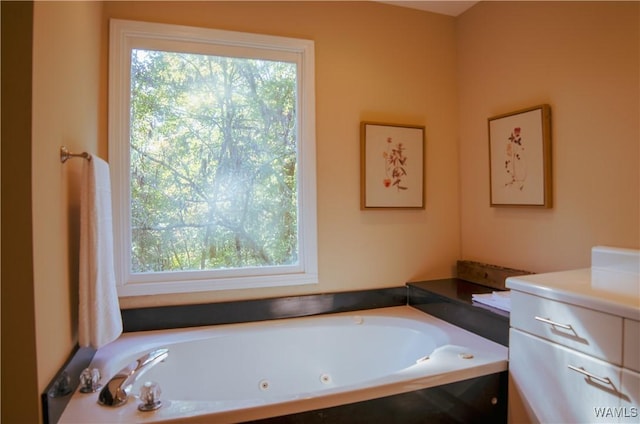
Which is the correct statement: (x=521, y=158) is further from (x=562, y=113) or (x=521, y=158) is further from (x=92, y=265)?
(x=92, y=265)

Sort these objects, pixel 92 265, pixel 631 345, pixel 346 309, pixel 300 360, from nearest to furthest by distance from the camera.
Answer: pixel 631 345
pixel 92 265
pixel 300 360
pixel 346 309

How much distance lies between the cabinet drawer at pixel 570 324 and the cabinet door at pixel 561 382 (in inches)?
1.2

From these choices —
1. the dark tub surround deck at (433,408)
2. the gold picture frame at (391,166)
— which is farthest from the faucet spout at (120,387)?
the gold picture frame at (391,166)

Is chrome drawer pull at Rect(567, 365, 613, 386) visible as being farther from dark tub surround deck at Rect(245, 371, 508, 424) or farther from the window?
the window

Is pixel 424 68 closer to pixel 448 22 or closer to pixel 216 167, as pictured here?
pixel 448 22

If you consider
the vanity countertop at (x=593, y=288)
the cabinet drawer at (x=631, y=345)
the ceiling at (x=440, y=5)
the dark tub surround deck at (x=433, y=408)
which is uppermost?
the ceiling at (x=440, y=5)

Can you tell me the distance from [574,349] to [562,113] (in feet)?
3.94

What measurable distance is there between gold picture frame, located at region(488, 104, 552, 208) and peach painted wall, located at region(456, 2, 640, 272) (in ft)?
0.15

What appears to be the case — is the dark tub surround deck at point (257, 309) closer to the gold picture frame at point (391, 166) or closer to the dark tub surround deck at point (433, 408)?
the gold picture frame at point (391, 166)

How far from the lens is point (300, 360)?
204cm

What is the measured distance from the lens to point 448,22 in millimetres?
2561

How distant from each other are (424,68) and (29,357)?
250cm

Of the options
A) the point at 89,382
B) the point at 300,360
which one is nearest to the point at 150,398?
the point at 89,382

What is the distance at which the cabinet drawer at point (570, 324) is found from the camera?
1.18m
